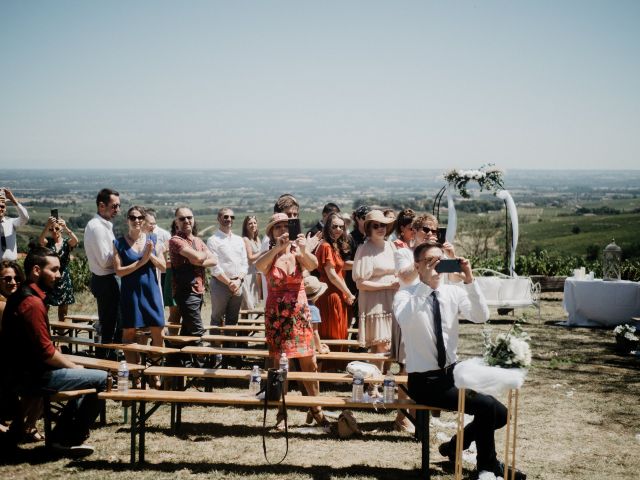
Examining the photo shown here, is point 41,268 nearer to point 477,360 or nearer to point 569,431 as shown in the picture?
point 477,360

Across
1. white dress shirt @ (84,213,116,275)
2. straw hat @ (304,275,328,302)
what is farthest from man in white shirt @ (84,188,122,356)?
straw hat @ (304,275,328,302)

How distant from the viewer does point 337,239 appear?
7062 millimetres

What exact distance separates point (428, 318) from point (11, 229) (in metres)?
5.29

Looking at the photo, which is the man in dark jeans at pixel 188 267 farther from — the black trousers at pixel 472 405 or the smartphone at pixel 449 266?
the smartphone at pixel 449 266

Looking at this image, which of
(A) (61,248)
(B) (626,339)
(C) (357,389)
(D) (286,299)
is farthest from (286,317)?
(B) (626,339)

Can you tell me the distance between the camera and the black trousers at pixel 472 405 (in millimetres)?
4305

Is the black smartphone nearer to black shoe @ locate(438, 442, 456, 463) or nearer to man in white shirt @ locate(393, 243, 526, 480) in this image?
man in white shirt @ locate(393, 243, 526, 480)

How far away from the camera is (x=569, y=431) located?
580cm

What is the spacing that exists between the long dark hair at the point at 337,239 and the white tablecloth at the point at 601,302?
6586 mm

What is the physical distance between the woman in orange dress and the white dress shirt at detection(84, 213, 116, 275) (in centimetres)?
216

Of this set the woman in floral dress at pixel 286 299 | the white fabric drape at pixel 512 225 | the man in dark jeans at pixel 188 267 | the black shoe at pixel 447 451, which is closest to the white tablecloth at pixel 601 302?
the white fabric drape at pixel 512 225

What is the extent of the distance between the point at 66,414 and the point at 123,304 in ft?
5.38

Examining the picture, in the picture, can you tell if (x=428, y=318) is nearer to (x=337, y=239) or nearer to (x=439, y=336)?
(x=439, y=336)

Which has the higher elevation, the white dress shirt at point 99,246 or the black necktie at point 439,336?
the white dress shirt at point 99,246
